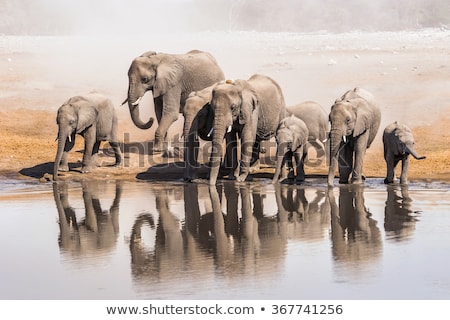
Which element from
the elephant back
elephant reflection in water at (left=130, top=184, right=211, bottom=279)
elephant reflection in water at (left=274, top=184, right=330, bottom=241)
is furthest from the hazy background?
elephant reflection in water at (left=130, top=184, right=211, bottom=279)

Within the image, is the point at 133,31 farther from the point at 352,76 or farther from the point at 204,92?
the point at 204,92

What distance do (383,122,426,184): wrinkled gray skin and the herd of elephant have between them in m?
0.02

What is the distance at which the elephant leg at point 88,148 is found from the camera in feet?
69.1

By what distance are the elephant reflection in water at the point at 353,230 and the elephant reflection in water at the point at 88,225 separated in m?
2.80

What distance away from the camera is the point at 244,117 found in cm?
1984

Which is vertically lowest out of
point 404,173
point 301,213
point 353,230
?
point 353,230

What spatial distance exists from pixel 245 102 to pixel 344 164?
6.68 feet

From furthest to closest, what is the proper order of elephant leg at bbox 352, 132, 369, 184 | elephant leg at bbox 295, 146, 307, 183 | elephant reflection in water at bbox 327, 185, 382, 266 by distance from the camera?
elephant leg at bbox 295, 146, 307, 183
elephant leg at bbox 352, 132, 369, 184
elephant reflection in water at bbox 327, 185, 382, 266

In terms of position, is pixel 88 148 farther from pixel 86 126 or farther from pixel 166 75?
pixel 166 75

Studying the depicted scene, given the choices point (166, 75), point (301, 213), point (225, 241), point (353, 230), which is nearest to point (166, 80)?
point (166, 75)

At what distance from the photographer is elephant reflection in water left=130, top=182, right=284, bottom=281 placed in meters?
12.2

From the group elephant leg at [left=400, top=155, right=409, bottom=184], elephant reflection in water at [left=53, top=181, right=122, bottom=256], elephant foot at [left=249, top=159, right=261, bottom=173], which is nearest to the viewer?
elephant reflection in water at [left=53, top=181, right=122, bottom=256]

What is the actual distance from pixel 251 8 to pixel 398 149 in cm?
5102

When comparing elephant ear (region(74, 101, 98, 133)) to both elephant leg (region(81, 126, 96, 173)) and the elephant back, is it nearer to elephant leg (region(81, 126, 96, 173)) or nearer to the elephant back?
elephant leg (region(81, 126, 96, 173))
